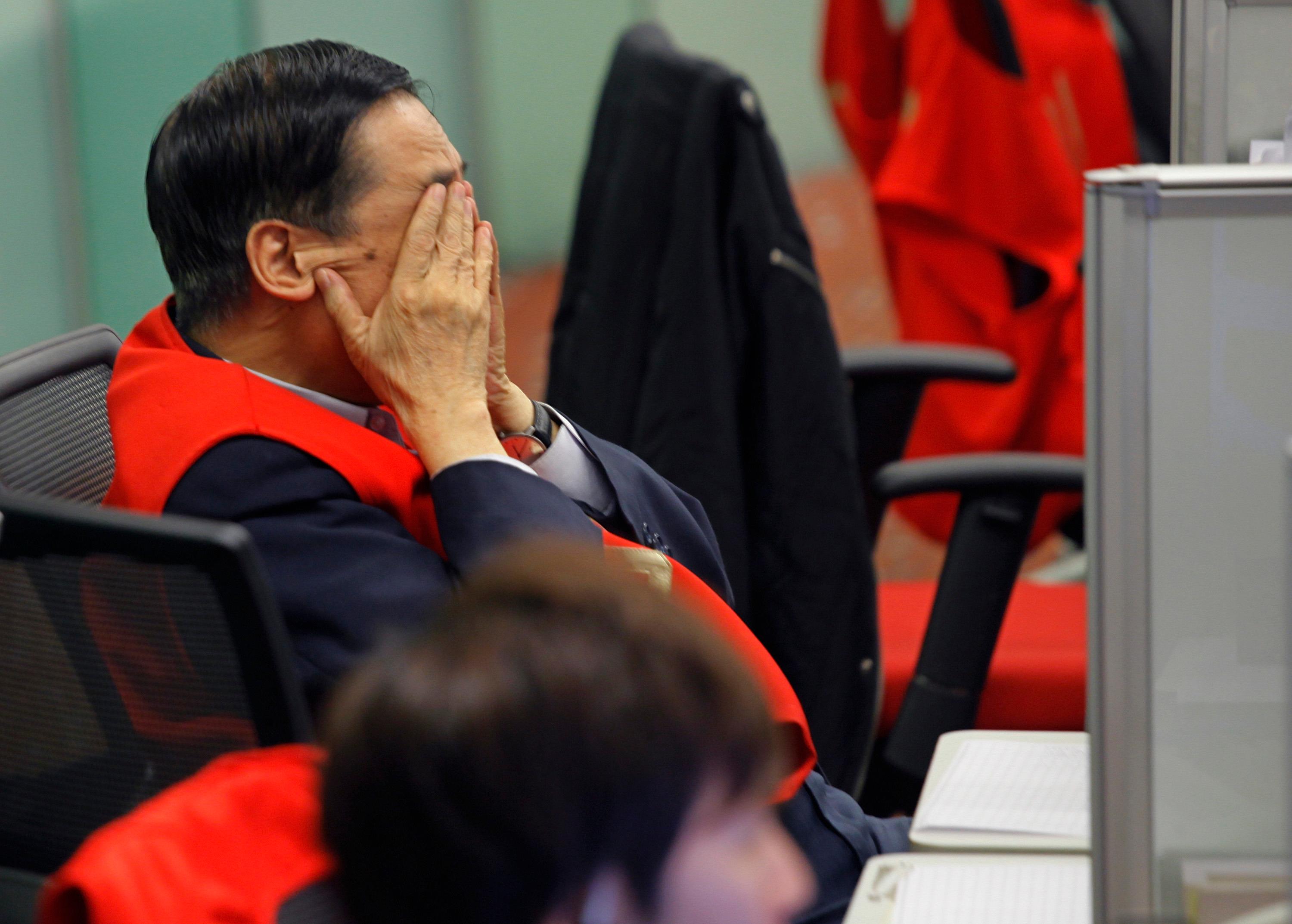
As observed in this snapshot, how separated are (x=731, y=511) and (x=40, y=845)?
35.6 inches

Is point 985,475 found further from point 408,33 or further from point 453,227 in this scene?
point 408,33

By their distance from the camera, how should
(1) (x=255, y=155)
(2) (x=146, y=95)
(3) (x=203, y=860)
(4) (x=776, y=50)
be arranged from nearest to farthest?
(3) (x=203, y=860) < (1) (x=255, y=155) < (2) (x=146, y=95) < (4) (x=776, y=50)

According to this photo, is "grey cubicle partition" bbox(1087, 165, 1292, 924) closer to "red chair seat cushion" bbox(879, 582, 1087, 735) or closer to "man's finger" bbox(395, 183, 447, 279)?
"man's finger" bbox(395, 183, 447, 279)

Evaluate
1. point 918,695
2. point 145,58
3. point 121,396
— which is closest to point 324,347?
point 121,396

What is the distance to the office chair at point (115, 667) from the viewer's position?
80 cm

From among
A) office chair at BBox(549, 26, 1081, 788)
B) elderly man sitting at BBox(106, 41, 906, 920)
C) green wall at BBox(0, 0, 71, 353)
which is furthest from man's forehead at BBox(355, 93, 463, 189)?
green wall at BBox(0, 0, 71, 353)

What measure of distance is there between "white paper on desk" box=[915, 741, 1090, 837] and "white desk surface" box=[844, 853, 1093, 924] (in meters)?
0.03

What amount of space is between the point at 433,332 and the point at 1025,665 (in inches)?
34.6

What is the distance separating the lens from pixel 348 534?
1020mm

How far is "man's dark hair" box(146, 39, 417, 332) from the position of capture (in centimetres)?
110

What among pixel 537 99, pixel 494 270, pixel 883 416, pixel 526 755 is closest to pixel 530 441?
pixel 494 270

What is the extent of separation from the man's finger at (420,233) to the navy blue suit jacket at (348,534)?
17 centimetres

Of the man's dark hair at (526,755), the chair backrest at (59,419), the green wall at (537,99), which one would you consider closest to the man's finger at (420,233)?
the chair backrest at (59,419)

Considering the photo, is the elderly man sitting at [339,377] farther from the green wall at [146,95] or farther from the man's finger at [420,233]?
the green wall at [146,95]
